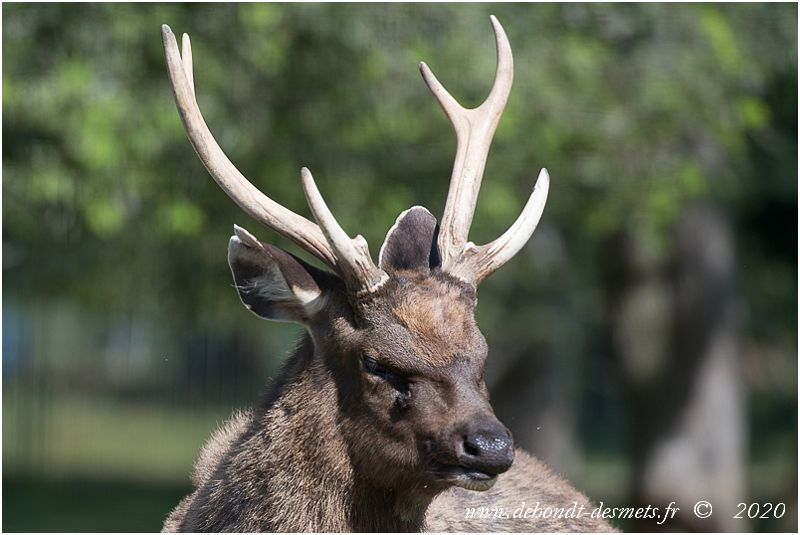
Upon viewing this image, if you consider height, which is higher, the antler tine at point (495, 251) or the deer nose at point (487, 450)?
the antler tine at point (495, 251)

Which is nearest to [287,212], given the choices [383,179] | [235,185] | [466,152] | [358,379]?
[235,185]

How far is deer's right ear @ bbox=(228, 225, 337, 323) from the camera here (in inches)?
192

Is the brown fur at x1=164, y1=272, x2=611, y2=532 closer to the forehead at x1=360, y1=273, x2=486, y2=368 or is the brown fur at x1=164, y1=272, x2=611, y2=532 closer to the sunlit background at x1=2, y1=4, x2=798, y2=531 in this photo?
the forehead at x1=360, y1=273, x2=486, y2=368

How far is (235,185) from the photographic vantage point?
4.92m

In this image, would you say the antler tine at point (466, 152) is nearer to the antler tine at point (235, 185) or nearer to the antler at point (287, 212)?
the antler at point (287, 212)

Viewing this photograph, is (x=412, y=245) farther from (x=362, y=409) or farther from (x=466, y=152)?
(x=362, y=409)

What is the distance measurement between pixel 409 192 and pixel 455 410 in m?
8.40

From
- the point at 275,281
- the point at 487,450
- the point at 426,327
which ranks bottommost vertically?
the point at 487,450

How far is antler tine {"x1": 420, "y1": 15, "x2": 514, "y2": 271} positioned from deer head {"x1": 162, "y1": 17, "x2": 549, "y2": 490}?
0.01 m

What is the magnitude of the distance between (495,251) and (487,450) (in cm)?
96

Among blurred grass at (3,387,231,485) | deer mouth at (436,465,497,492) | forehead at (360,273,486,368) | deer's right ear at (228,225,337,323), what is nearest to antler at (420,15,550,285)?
forehead at (360,273,486,368)

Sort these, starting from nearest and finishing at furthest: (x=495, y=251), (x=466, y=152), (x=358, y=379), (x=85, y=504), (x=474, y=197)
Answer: (x=358, y=379) < (x=495, y=251) < (x=474, y=197) < (x=466, y=152) < (x=85, y=504)

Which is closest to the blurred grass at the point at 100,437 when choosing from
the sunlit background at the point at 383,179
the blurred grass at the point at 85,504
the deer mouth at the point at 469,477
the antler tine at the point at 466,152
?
the sunlit background at the point at 383,179

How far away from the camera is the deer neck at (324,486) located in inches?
189
